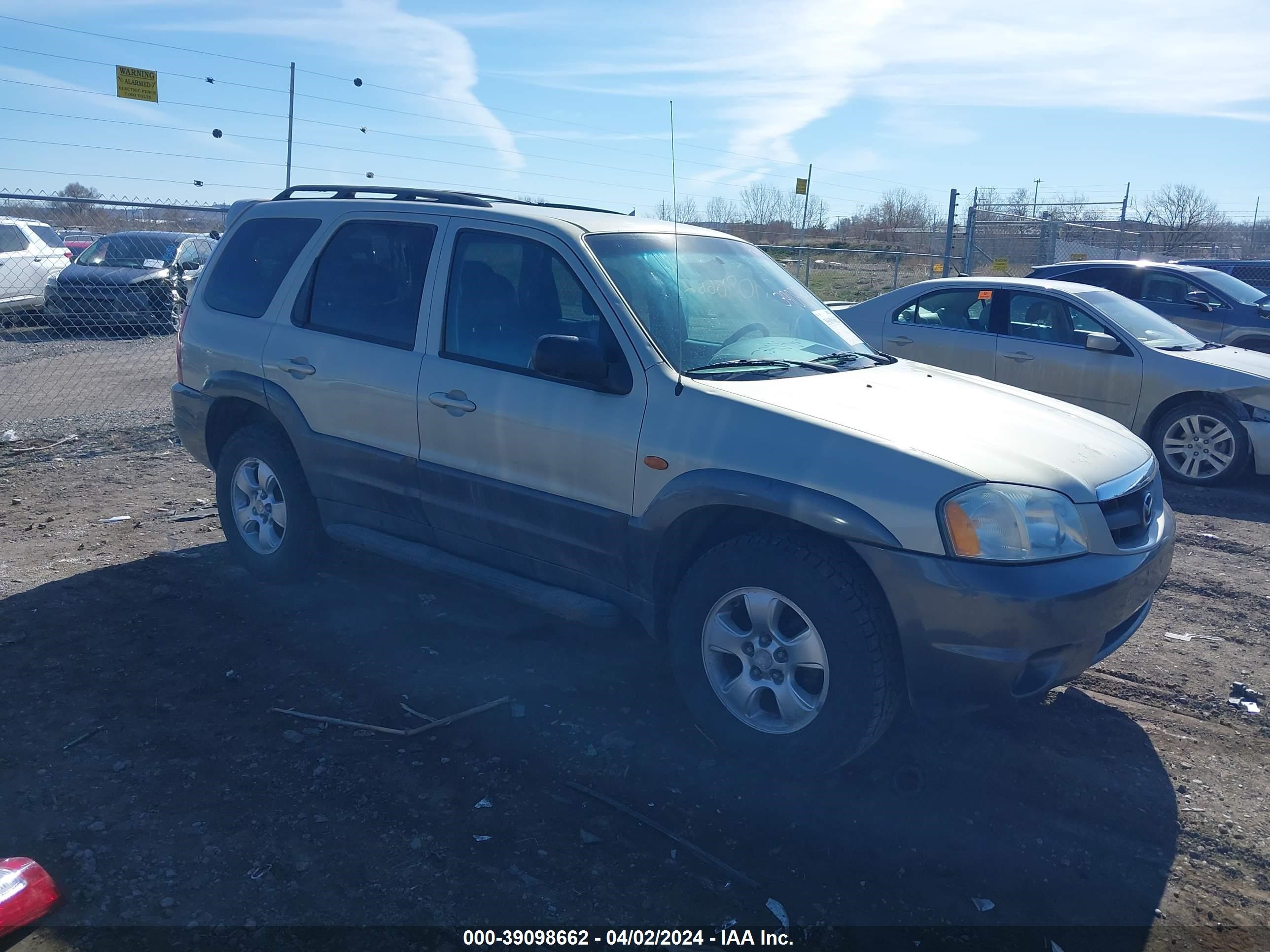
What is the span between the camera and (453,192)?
5020mm

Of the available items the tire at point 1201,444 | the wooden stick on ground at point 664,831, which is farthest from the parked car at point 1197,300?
the wooden stick on ground at point 664,831

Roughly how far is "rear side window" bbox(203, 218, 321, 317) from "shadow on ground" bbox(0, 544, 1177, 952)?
1.77m

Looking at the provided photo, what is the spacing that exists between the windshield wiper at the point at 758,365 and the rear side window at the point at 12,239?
53.2ft

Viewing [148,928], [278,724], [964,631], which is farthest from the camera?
[278,724]

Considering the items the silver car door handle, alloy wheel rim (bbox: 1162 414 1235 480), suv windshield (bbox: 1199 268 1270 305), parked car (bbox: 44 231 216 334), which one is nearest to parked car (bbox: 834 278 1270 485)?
alloy wheel rim (bbox: 1162 414 1235 480)

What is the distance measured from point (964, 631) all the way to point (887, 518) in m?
0.43

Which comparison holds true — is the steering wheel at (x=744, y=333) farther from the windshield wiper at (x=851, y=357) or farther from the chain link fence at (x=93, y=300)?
the chain link fence at (x=93, y=300)

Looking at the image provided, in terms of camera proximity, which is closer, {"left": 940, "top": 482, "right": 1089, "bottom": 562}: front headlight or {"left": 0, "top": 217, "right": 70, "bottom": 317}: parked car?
{"left": 940, "top": 482, "right": 1089, "bottom": 562}: front headlight

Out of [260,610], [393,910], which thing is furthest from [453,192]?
[393,910]

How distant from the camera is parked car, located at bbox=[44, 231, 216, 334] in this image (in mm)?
15609

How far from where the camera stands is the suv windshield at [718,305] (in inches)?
161

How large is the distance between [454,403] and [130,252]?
14704 millimetres

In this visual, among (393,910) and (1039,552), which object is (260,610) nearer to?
(393,910)

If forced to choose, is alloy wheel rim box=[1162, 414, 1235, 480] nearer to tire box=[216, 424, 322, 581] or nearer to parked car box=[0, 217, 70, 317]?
tire box=[216, 424, 322, 581]
